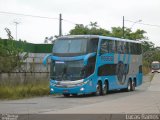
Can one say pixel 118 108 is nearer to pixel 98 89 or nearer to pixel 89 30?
pixel 98 89

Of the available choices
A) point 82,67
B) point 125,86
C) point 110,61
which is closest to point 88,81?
point 82,67

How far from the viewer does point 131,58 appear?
41.6 m

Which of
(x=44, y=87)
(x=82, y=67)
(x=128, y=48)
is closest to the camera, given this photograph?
(x=82, y=67)

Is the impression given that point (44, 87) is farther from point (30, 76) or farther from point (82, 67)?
point (82, 67)

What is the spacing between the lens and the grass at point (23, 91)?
31938mm

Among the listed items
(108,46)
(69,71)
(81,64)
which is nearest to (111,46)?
(108,46)

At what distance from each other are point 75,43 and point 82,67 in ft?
5.38

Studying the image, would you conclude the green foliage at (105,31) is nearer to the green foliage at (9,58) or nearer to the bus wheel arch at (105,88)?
the green foliage at (9,58)

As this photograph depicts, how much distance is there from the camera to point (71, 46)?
1316 inches

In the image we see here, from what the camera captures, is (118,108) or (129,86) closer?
(118,108)

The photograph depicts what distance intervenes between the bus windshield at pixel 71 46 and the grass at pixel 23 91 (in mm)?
3007

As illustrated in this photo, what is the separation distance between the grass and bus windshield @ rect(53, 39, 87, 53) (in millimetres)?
3007

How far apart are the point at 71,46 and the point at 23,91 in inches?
164

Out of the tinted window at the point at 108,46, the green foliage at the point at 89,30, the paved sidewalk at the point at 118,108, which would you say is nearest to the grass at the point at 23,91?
the tinted window at the point at 108,46
